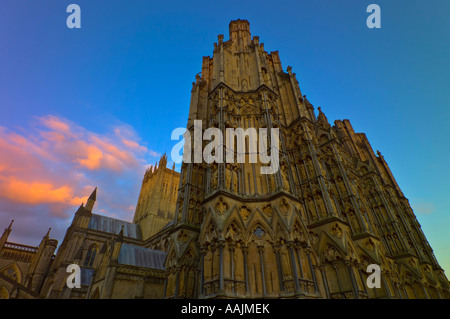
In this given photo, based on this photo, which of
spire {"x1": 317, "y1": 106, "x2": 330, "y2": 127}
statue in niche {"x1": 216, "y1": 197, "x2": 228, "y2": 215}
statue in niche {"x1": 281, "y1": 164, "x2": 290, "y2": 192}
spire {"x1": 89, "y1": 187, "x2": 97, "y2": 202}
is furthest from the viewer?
spire {"x1": 89, "y1": 187, "x2": 97, "y2": 202}

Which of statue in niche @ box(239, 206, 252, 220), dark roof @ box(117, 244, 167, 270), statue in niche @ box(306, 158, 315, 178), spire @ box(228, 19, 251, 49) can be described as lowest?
statue in niche @ box(239, 206, 252, 220)

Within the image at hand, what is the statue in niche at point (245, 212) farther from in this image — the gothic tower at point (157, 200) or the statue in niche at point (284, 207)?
the gothic tower at point (157, 200)

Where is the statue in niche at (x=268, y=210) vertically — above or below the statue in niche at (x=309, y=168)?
below

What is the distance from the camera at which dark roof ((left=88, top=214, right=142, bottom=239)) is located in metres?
49.5

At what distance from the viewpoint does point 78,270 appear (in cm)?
3219

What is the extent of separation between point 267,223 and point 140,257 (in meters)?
21.9

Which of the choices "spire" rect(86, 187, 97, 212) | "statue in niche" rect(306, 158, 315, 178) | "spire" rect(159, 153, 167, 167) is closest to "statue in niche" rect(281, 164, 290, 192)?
"statue in niche" rect(306, 158, 315, 178)

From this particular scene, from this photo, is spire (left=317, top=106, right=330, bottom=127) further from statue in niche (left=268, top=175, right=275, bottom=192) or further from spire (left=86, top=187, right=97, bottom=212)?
spire (left=86, top=187, right=97, bottom=212)

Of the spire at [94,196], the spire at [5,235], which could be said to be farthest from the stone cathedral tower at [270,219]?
the spire at [5,235]

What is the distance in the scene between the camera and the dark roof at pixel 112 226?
162 ft

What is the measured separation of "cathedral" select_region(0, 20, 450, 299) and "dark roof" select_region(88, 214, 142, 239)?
17.4 metres

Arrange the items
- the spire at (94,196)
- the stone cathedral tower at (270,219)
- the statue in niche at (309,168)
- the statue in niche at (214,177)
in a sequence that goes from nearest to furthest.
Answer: the stone cathedral tower at (270,219), the statue in niche at (214,177), the statue in niche at (309,168), the spire at (94,196)

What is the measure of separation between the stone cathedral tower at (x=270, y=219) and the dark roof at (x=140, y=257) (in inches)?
580

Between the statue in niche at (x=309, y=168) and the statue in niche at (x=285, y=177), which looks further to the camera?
the statue in niche at (x=309, y=168)
